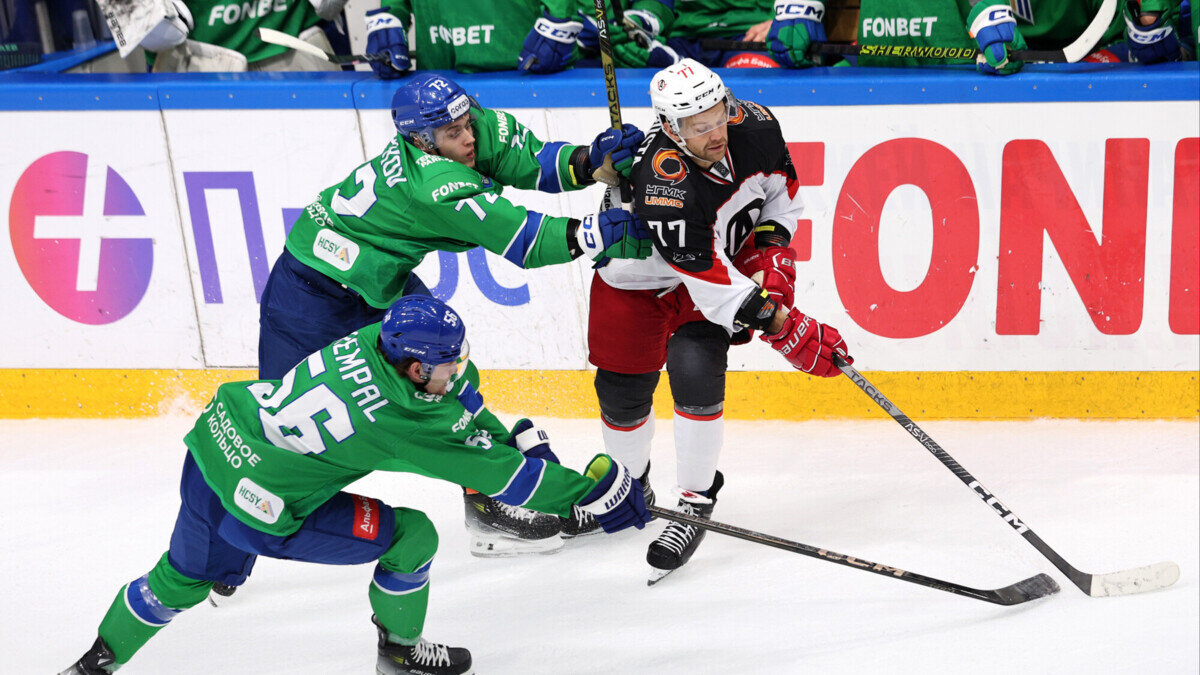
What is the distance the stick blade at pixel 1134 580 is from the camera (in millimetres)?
3055

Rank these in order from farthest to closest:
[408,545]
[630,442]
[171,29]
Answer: [171,29]
[630,442]
[408,545]

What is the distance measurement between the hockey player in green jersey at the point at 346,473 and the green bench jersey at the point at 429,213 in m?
0.41

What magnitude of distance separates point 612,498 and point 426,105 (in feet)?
3.54

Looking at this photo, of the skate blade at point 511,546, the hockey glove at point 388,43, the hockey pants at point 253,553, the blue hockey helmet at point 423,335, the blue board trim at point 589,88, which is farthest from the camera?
the hockey glove at point 388,43

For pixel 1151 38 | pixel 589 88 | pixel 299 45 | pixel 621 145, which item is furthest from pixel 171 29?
pixel 1151 38

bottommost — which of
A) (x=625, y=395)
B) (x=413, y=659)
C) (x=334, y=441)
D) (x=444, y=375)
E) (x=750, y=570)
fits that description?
(x=750, y=570)

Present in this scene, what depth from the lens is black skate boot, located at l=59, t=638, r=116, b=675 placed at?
9.00 feet

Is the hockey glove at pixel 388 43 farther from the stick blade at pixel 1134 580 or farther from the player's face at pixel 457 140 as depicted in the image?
the stick blade at pixel 1134 580

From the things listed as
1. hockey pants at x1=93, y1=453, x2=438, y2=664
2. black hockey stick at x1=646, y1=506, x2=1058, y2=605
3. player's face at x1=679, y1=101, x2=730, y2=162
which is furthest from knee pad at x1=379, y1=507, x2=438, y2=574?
player's face at x1=679, y1=101, x2=730, y2=162

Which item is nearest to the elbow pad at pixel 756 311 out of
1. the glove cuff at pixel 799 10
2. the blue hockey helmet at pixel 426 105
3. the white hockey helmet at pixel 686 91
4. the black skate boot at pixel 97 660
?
the white hockey helmet at pixel 686 91

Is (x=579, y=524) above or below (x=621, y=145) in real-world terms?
below

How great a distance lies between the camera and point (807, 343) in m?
3.09

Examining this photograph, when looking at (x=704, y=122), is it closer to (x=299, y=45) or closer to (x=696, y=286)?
(x=696, y=286)

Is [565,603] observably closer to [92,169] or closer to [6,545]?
[6,545]
